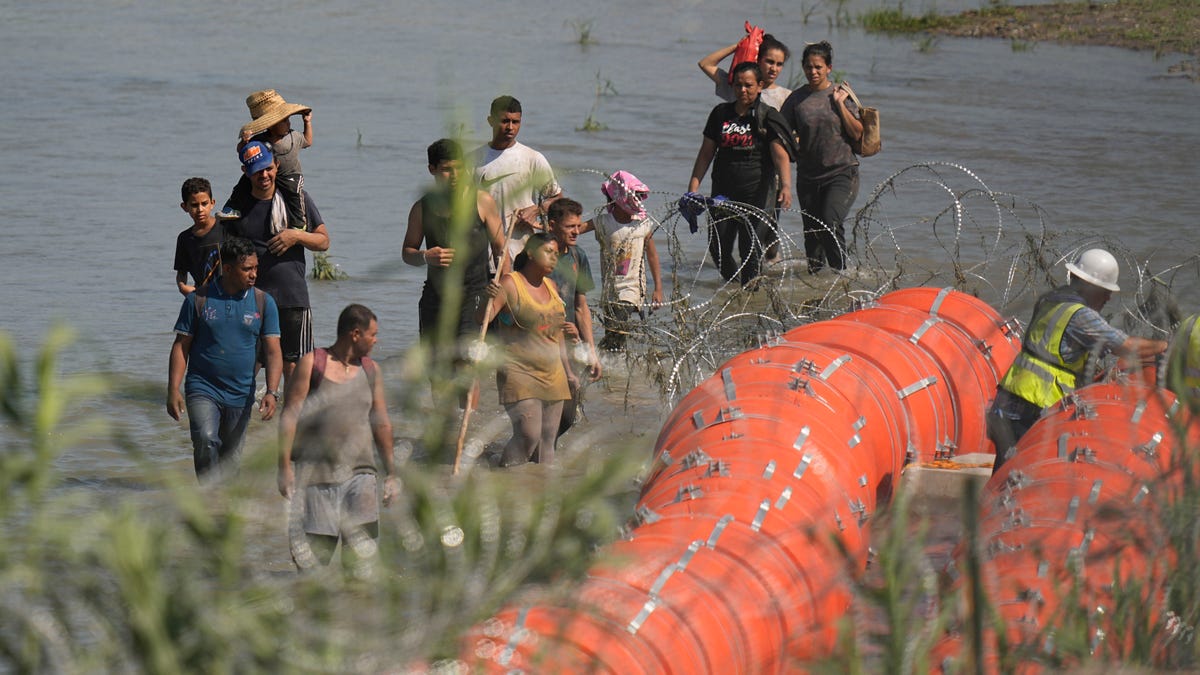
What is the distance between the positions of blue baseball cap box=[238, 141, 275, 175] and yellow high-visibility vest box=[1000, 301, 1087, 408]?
3.76m

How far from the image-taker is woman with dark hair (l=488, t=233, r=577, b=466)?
8.14 m

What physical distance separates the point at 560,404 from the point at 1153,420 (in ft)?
9.53

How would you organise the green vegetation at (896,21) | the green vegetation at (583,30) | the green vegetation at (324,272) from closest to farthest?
the green vegetation at (324,272)
the green vegetation at (583,30)
the green vegetation at (896,21)

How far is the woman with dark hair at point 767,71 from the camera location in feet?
40.8

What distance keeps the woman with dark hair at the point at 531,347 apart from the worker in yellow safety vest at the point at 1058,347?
2140mm

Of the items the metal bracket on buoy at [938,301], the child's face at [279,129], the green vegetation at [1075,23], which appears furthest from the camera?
the green vegetation at [1075,23]

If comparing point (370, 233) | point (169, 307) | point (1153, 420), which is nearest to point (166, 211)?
point (370, 233)

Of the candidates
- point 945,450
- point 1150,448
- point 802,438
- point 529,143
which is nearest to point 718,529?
point 802,438

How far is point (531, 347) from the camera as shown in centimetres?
820

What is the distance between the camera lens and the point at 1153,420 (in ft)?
23.4

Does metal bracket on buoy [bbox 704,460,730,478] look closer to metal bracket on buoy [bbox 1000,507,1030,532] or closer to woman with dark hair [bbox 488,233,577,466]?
metal bracket on buoy [bbox 1000,507,1030,532]

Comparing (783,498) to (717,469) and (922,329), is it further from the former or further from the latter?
(922,329)

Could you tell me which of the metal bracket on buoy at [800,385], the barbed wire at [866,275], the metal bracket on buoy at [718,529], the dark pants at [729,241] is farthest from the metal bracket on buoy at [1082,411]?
the dark pants at [729,241]

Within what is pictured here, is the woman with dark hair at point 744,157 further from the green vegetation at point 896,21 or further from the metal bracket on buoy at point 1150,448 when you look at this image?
the green vegetation at point 896,21
